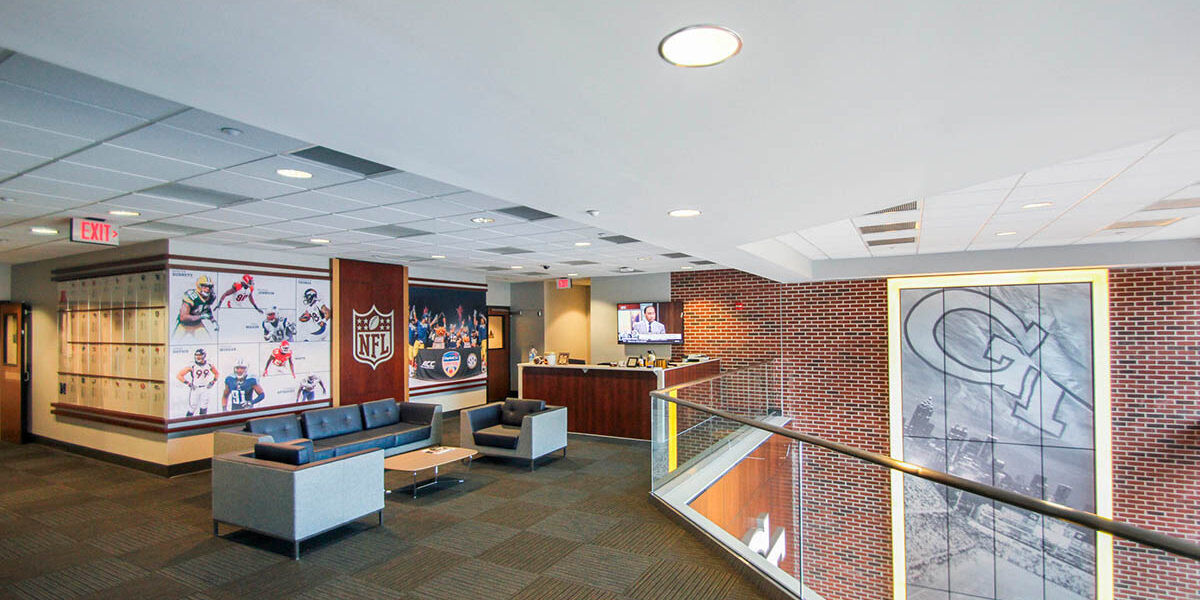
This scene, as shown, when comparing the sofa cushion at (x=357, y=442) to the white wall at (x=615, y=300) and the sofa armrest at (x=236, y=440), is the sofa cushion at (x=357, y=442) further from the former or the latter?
the white wall at (x=615, y=300)

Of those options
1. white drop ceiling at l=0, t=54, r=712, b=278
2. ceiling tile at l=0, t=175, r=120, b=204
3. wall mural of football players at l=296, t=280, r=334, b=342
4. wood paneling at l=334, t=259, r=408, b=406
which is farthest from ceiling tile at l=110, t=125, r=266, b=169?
wood paneling at l=334, t=259, r=408, b=406

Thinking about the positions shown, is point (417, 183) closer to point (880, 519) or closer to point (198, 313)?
point (198, 313)

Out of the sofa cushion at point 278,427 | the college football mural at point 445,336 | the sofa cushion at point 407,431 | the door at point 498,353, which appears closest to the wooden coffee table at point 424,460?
the sofa cushion at point 407,431

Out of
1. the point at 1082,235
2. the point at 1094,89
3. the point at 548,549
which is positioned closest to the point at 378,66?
the point at 1094,89

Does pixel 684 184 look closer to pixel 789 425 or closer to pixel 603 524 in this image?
pixel 603 524

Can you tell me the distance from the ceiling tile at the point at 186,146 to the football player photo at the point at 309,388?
5.08 m

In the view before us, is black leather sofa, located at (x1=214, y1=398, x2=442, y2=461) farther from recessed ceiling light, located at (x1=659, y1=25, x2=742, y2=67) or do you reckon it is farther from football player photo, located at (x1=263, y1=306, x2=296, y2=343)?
recessed ceiling light, located at (x1=659, y1=25, x2=742, y2=67)

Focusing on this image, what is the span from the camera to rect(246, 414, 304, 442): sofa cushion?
6270 mm

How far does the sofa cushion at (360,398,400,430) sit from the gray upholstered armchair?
1259 millimetres

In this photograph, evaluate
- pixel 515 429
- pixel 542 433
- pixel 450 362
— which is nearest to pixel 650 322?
pixel 450 362

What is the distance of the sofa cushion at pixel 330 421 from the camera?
6910mm

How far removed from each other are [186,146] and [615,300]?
8.87m

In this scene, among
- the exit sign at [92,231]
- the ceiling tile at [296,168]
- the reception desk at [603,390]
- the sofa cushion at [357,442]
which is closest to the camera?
the ceiling tile at [296,168]

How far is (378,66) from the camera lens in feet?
5.05
